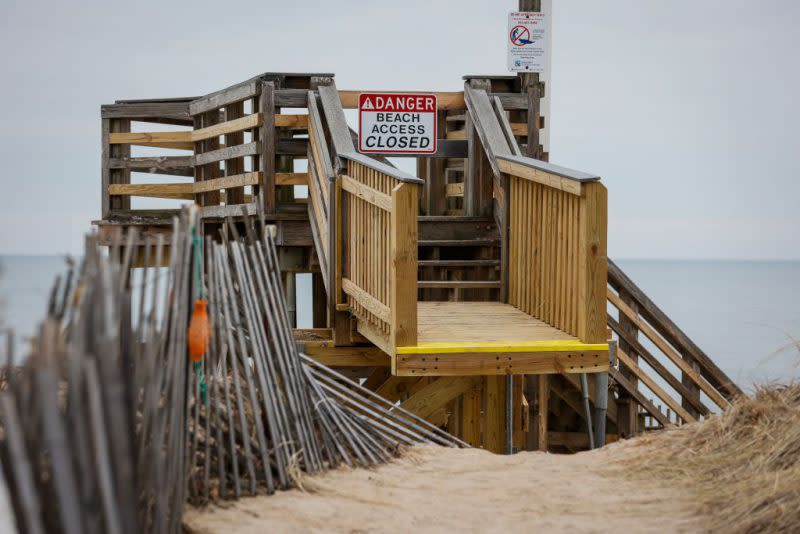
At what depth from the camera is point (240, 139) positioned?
38.7ft

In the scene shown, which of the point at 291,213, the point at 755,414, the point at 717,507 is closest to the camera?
the point at 717,507

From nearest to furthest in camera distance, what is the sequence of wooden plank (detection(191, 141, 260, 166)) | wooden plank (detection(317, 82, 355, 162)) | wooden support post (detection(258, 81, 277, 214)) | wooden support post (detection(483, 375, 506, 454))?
wooden plank (detection(317, 82, 355, 162))
wooden support post (detection(483, 375, 506, 454))
wooden support post (detection(258, 81, 277, 214))
wooden plank (detection(191, 141, 260, 166))

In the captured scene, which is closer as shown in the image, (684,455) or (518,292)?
(684,455)

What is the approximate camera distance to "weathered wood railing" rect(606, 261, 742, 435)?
11.6 m

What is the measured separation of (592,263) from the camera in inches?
318

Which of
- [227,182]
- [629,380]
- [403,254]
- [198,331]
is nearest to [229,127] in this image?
[227,182]

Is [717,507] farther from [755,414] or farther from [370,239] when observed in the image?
[370,239]

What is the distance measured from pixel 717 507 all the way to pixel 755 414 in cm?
98

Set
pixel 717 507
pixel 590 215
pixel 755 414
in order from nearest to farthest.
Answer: pixel 717 507, pixel 755 414, pixel 590 215

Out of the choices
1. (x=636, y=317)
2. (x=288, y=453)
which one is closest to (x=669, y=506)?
(x=288, y=453)

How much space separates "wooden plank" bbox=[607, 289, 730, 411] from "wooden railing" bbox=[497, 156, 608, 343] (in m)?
1.73

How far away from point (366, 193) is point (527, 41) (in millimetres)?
3762

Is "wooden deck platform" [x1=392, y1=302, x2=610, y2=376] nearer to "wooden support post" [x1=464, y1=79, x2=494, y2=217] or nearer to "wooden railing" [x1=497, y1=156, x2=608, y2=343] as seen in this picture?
"wooden railing" [x1=497, y1=156, x2=608, y2=343]

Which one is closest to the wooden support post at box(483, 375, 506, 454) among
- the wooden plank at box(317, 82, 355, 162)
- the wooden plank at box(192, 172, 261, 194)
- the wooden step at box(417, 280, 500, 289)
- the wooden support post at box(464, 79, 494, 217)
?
the wooden step at box(417, 280, 500, 289)
